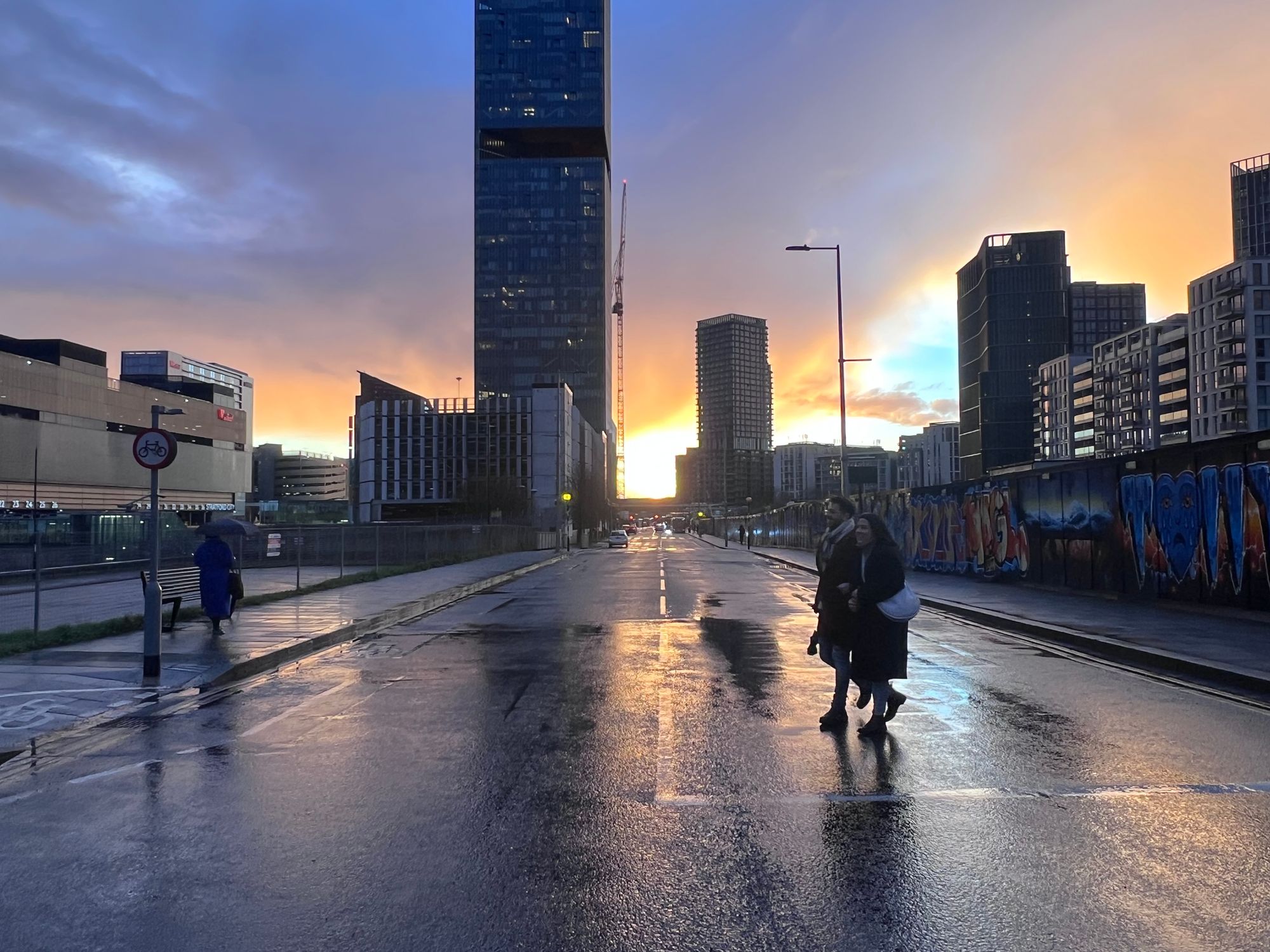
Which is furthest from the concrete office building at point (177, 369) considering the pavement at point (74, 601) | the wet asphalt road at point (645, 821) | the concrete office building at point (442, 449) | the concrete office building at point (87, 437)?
the wet asphalt road at point (645, 821)

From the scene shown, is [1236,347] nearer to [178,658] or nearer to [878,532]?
[878,532]

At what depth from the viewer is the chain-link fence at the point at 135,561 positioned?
14.7 meters

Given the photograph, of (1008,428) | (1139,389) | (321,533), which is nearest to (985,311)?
(1008,428)

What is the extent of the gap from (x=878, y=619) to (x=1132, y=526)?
485 inches

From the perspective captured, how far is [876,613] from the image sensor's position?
6.98 metres

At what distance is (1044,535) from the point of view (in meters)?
20.0

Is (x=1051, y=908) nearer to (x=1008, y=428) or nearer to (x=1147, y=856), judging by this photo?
(x=1147, y=856)

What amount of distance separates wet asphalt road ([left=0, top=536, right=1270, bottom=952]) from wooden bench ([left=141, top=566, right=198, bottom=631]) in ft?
15.8

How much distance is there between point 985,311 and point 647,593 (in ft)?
507

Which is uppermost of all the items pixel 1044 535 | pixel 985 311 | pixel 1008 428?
pixel 985 311

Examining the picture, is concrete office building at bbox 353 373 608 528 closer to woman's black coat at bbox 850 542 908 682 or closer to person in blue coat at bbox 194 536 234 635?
person in blue coat at bbox 194 536 234 635

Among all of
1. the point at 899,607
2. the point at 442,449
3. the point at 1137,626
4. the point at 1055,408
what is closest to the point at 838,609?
the point at 899,607

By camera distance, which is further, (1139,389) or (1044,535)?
(1139,389)

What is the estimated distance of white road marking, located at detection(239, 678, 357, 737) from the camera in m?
7.61
